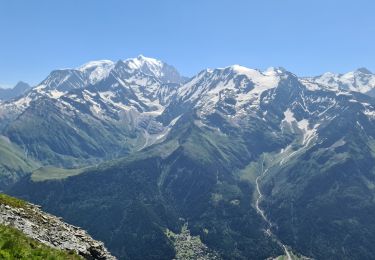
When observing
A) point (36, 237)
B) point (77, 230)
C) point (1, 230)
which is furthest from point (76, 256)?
point (77, 230)

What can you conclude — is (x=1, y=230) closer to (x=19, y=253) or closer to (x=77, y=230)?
(x=19, y=253)

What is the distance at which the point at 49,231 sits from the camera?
46.8 meters

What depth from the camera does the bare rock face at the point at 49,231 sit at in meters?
43.7

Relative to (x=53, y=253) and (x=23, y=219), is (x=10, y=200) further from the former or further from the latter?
(x=53, y=253)

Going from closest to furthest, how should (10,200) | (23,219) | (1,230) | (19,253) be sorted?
(19,253)
(1,230)
(23,219)
(10,200)

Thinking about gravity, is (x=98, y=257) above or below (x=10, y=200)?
below

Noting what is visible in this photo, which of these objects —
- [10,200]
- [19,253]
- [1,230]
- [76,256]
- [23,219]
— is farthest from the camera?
[10,200]

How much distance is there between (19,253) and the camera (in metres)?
33.2

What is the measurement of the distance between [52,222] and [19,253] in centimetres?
1763

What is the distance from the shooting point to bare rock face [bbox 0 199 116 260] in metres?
43.7

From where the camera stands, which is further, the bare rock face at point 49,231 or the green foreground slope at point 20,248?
the bare rock face at point 49,231

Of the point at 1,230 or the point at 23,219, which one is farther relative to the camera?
the point at 23,219

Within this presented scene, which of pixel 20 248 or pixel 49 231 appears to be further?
pixel 49 231

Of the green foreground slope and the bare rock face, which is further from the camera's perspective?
the bare rock face
